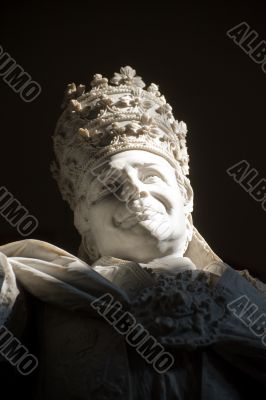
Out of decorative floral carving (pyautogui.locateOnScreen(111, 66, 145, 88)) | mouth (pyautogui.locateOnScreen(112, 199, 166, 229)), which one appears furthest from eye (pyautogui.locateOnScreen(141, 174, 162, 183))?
decorative floral carving (pyautogui.locateOnScreen(111, 66, 145, 88))

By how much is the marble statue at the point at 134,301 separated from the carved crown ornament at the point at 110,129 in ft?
0.18

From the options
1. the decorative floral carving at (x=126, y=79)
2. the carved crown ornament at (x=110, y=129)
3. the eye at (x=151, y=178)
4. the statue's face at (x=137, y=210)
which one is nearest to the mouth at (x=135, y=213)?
the statue's face at (x=137, y=210)

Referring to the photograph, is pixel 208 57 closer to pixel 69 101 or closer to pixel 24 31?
pixel 24 31

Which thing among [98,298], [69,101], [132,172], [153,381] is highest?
[69,101]

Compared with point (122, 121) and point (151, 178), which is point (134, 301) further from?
point (122, 121)

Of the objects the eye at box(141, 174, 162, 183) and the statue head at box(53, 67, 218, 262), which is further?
the eye at box(141, 174, 162, 183)

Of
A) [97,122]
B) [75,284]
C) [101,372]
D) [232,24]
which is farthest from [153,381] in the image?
[232,24]

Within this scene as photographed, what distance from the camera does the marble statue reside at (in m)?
2.48

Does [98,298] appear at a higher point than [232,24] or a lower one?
lower

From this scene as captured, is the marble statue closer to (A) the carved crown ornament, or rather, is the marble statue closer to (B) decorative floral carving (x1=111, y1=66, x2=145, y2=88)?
(A) the carved crown ornament

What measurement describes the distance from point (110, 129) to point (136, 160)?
0.16 meters

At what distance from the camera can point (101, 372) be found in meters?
2.44

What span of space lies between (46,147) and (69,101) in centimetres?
90

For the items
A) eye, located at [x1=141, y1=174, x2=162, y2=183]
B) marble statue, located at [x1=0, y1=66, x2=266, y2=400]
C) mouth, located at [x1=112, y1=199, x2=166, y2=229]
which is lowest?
marble statue, located at [x1=0, y1=66, x2=266, y2=400]
